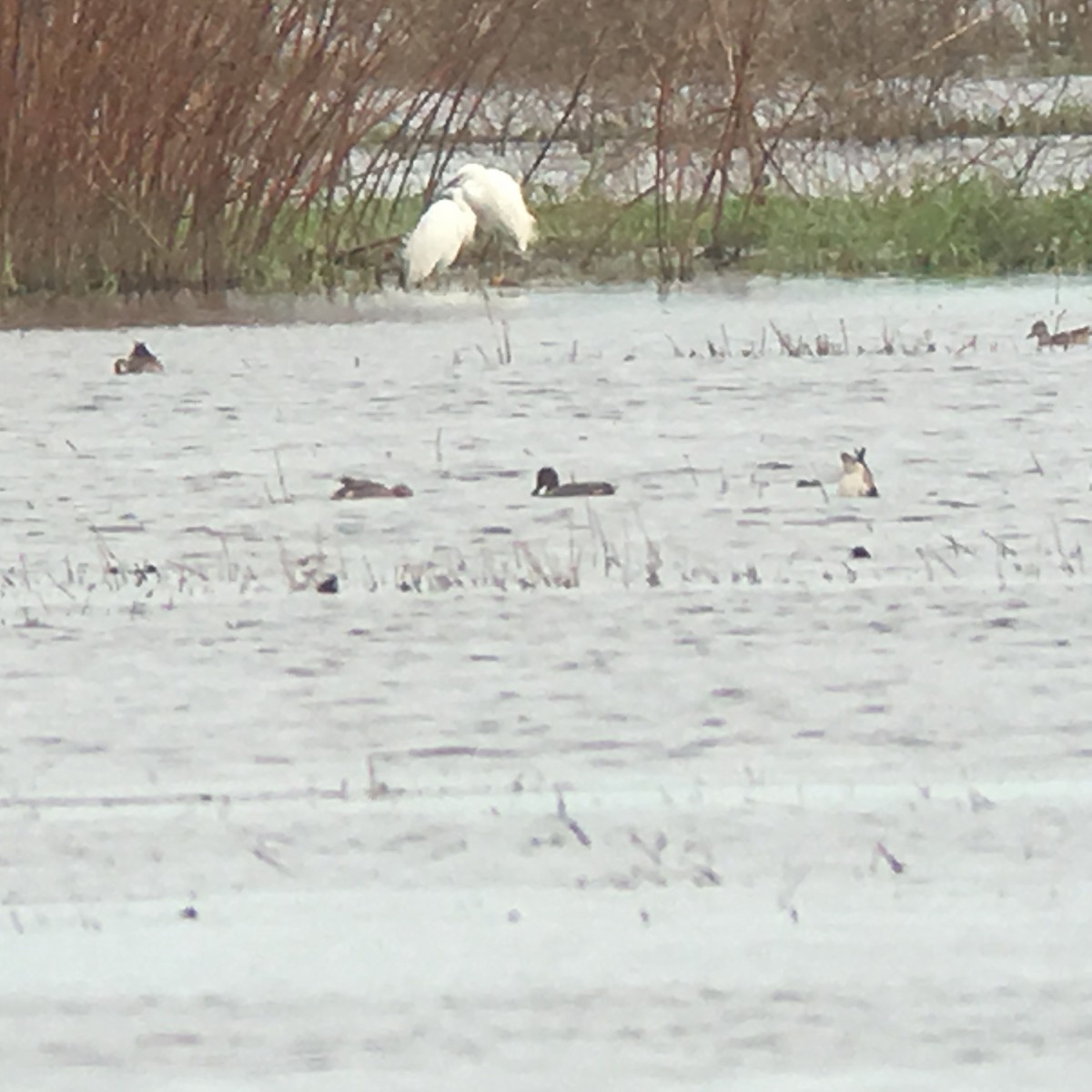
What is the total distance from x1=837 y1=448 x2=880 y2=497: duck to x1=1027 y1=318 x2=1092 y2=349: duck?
2.43m

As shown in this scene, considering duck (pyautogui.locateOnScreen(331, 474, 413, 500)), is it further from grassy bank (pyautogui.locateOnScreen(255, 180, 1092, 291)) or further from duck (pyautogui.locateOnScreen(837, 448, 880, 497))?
grassy bank (pyautogui.locateOnScreen(255, 180, 1092, 291))

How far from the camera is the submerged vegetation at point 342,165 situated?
8.84 m

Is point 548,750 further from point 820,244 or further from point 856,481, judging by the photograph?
point 820,244

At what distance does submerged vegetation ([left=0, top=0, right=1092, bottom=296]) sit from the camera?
29.0ft

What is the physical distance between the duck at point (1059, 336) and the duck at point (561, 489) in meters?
2.56

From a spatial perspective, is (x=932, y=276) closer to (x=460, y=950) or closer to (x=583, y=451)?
(x=583, y=451)

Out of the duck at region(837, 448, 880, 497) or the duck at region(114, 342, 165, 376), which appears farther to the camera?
the duck at region(114, 342, 165, 376)

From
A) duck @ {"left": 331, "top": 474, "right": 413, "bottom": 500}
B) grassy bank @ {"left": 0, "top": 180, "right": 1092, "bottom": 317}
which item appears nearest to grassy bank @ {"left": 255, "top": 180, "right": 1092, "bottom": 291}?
grassy bank @ {"left": 0, "top": 180, "right": 1092, "bottom": 317}

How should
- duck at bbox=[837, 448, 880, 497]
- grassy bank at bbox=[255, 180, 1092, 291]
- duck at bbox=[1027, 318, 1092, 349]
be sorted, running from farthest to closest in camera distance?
grassy bank at bbox=[255, 180, 1092, 291]
duck at bbox=[1027, 318, 1092, 349]
duck at bbox=[837, 448, 880, 497]

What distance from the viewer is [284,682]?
3.58m

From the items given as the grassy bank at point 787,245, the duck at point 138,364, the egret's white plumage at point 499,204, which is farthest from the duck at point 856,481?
the egret's white plumage at point 499,204

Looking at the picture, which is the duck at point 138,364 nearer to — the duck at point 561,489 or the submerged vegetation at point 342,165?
the submerged vegetation at point 342,165

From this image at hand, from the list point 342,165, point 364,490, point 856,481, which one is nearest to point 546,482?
point 364,490

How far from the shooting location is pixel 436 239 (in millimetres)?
10602
